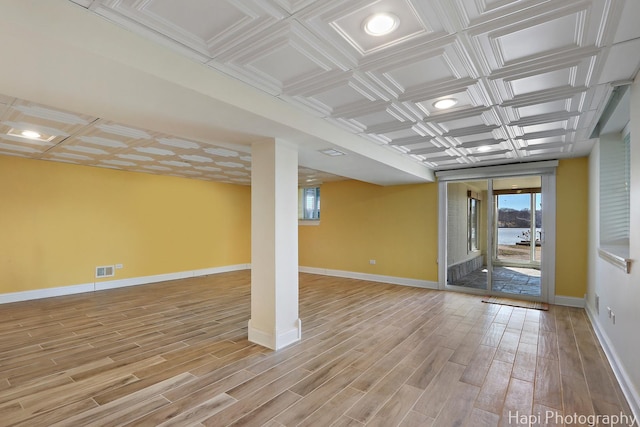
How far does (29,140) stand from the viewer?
404 centimetres

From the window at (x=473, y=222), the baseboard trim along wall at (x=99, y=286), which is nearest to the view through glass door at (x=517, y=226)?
the window at (x=473, y=222)

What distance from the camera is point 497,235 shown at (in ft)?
23.4

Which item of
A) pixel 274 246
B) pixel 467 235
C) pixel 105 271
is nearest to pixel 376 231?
pixel 467 235

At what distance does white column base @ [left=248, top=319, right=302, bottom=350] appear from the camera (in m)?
3.21

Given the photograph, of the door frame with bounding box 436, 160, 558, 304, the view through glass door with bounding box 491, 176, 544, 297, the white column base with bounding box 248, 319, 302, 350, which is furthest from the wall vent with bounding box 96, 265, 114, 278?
the view through glass door with bounding box 491, 176, 544, 297

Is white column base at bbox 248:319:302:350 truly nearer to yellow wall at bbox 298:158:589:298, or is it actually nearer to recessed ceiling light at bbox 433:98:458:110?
recessed ceiling light at bbox 433:98:458:110

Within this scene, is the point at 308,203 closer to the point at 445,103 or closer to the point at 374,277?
the point at 374,277

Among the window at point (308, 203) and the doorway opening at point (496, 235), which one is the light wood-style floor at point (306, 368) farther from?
the window at point (308, 203)

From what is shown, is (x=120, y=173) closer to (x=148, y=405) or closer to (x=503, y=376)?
(x=148, y=405)

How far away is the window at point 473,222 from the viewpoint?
25.4 ft

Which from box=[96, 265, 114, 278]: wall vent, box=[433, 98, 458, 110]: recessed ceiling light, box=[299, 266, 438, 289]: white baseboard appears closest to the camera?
box=[433, 98, 458, 110]: recessed ceiling light

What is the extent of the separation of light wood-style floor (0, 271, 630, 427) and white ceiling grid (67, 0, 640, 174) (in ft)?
8.09

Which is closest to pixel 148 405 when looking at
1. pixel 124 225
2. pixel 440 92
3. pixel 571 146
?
pixel 440 92

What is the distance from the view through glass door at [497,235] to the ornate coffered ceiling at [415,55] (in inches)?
125
